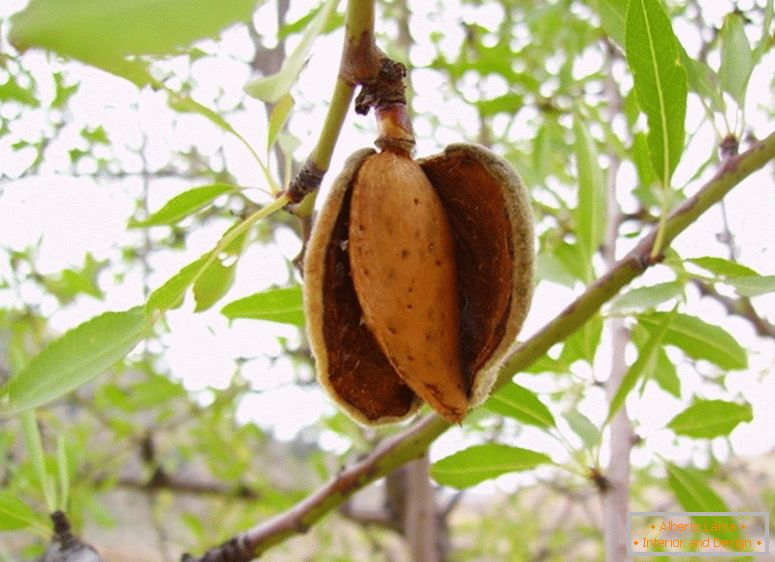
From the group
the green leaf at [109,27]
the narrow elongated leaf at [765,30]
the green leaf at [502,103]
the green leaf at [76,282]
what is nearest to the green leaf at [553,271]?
the narrow elongated leaf at [765,30]

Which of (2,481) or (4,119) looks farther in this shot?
(2,481)

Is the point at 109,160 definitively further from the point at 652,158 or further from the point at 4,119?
the point at 652,158

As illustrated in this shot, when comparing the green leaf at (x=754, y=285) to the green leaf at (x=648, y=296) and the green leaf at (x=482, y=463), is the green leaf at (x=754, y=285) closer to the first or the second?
the green leaf at (x=648, y=296)

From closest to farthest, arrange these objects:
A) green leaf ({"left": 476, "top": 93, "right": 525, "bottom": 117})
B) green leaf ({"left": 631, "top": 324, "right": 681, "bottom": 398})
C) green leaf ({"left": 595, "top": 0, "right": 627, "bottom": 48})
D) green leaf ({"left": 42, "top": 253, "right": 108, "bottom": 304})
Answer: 1. green leaf ({"left": 595, "top": 0, "right": 627, "bottom": 48})
2. green leaf ({"left": 631, "top": 324, "right": 681, "bottom": 398})
3. green leaf ({"left": 476, "top": 93, "right": 525, "bottom": 117})
4. green leaf ({"left": 42, "top": 253, "right": 108, "bottom": 304})

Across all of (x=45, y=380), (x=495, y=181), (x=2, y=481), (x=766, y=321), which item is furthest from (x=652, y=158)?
(x=2, y=481)

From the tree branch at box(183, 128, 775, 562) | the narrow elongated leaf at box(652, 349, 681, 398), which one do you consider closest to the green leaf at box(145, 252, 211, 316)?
the tree branch at box(183, 128, 775, 562)

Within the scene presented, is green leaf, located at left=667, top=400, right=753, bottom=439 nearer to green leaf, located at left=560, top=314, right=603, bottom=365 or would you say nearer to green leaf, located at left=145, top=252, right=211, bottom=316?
green leaf, located at left=560, top=314, right=603, bottom=365
